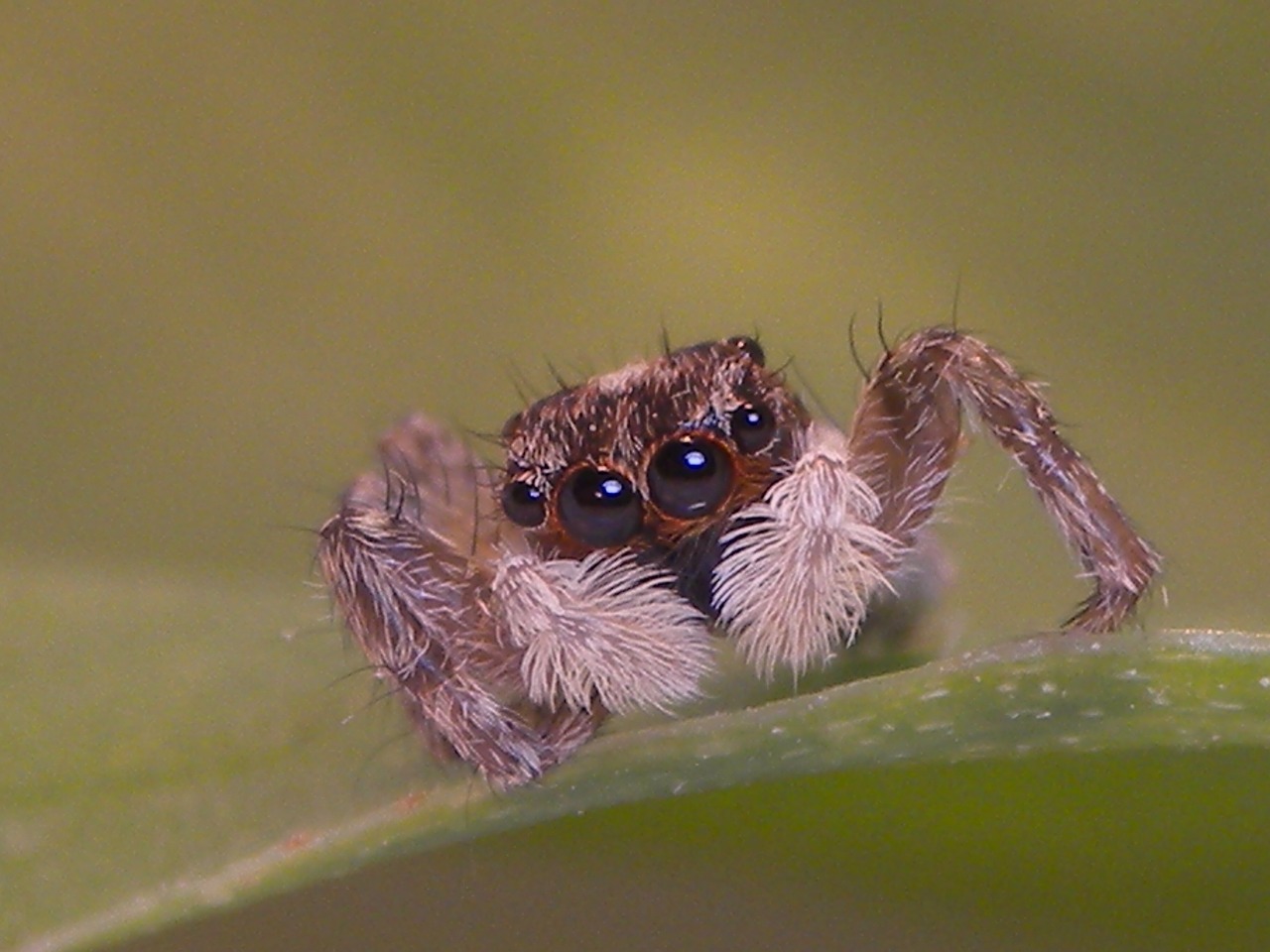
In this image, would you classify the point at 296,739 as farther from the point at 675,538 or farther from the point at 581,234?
the point at 581,234

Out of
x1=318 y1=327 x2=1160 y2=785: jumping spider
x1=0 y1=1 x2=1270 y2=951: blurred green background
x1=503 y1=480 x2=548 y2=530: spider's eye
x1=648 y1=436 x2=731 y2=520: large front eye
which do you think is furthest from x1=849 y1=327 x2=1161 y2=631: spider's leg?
x1=0 y1=1 x2=1270 y2=951: blurred green background

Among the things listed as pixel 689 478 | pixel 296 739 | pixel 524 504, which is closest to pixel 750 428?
pixel 689 478

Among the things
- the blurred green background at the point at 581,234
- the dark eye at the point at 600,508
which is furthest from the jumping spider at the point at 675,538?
the blurred green background at the point at 581,234

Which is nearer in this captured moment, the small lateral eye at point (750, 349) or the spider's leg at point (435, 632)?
the spider's leg at point (435, 632)

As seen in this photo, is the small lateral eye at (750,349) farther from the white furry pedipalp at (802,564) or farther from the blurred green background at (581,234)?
the blurred green background at (581,234)

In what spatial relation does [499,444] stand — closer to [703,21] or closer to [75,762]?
[75,762]

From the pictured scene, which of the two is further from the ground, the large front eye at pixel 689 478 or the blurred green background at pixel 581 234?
the blurred green background at pixel 581 234

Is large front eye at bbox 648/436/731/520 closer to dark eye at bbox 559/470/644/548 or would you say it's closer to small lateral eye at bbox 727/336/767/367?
dark eye at bbox 559/470/644/548

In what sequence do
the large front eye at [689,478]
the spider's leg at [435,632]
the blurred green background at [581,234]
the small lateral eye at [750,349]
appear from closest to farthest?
the spider's leg at [435,632] < the large front eye at [689,478] < the small lateral eye at [750,349] < the blurred green background at [581,234]
